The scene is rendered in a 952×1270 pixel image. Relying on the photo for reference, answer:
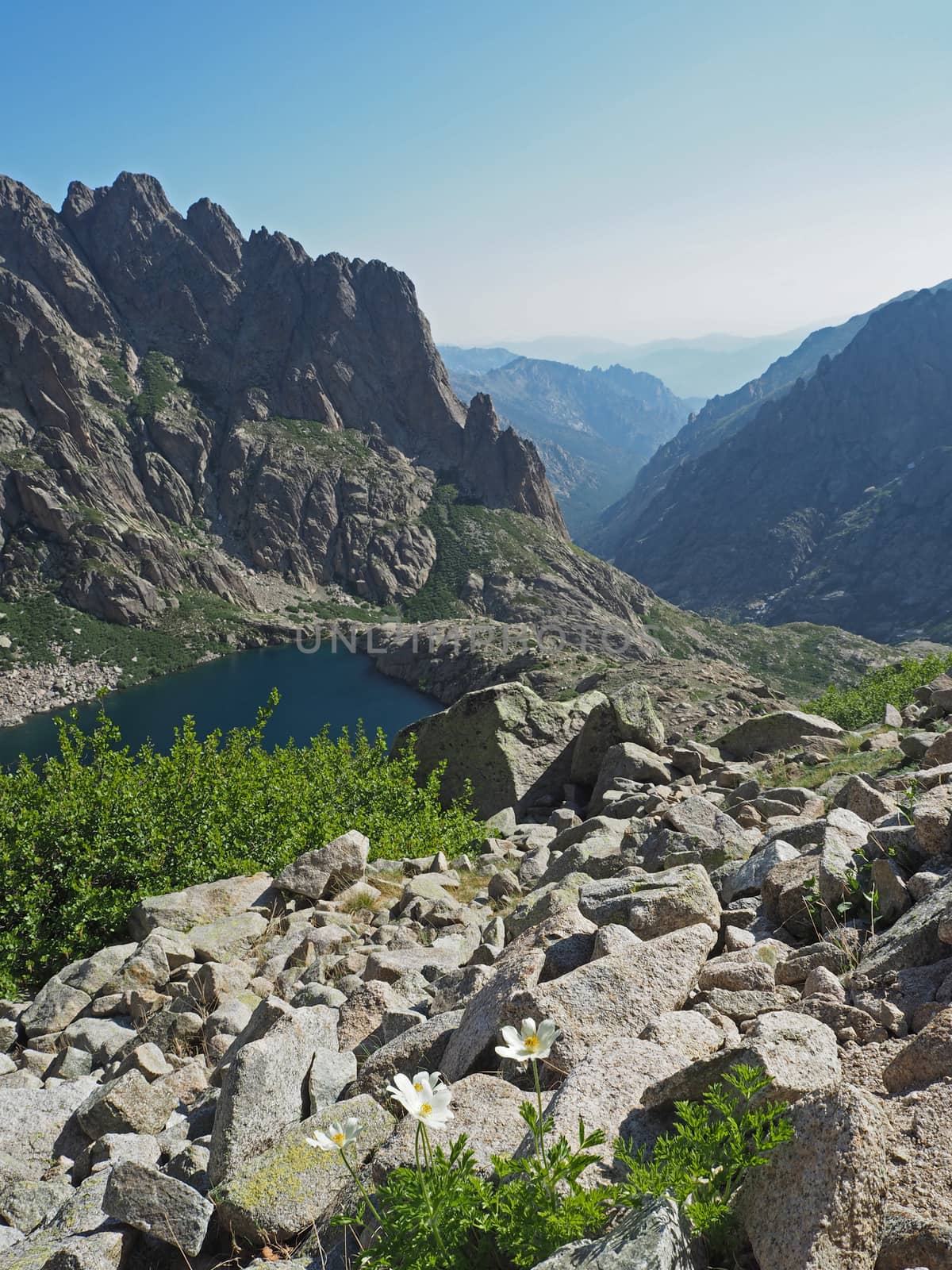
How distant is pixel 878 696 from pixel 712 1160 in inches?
1307

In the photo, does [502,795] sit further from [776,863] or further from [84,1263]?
[84,1263]

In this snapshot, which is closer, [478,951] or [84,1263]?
[84,1263]

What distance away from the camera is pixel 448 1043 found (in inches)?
257

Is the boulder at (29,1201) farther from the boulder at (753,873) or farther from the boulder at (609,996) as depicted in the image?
the boulder at (753,873)

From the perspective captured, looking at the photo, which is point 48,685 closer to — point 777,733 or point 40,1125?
point 777,733

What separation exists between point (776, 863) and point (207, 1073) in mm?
6777

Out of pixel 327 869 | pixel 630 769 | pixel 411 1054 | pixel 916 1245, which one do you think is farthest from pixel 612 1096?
pixel 630 769

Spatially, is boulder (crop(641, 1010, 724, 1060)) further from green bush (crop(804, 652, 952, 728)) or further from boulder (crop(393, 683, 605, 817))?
green bush (crop(804, 652, 952, 728))

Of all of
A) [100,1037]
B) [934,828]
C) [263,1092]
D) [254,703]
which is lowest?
[254,703]

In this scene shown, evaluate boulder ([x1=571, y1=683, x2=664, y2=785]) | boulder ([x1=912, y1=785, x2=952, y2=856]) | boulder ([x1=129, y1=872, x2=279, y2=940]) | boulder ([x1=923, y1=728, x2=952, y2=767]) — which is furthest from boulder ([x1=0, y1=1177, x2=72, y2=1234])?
boulder ([x1=571, y1=683, x2=664, y2=785])

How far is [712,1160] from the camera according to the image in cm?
371

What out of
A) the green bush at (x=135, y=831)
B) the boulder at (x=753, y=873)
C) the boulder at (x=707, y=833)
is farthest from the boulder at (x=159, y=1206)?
the green bush at (x=135, y=831)

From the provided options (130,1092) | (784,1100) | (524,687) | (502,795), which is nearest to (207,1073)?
(130,1092)

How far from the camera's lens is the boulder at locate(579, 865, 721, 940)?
7809 millimetres
